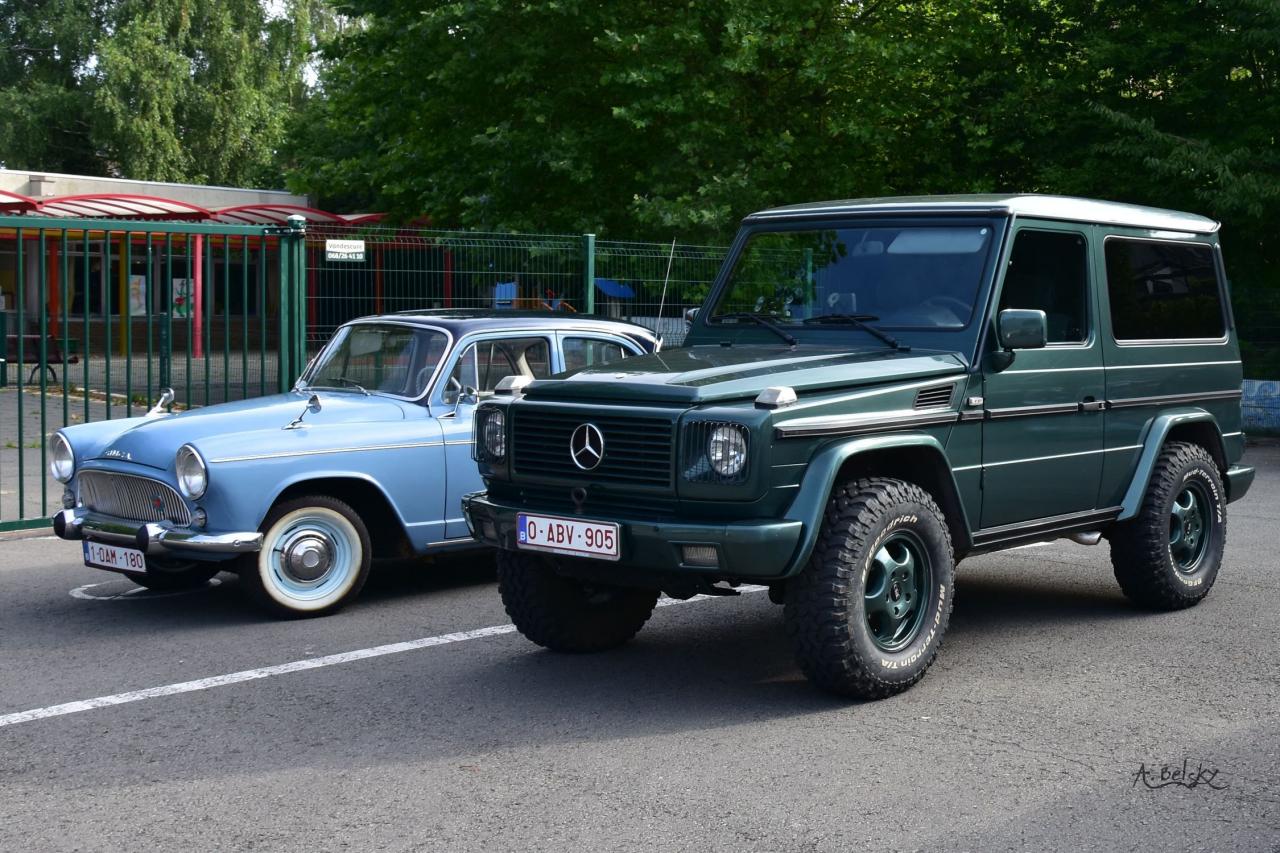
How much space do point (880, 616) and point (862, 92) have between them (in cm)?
1741

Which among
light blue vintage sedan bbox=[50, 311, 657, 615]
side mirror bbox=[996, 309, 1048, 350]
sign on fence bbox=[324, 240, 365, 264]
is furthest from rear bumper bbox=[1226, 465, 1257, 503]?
sign on fence bbox=[324, 240, 365, 264]

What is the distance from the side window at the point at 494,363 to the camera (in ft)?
27.2

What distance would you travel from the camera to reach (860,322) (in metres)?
6.64

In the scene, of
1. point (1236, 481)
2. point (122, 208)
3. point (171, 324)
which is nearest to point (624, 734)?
point (1236, 481)

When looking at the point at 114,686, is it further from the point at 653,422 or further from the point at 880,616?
the point at 880,616

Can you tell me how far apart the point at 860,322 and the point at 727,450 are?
152 centimetres

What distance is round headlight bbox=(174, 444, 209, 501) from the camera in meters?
7.18

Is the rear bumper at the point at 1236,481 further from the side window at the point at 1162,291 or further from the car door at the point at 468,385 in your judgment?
the car door at the point at 468,385

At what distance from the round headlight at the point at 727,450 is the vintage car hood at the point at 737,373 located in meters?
0.17

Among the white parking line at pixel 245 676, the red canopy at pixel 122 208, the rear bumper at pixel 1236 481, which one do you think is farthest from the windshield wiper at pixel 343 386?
the red canopy at pixel 122 208

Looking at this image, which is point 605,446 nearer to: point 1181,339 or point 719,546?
point 719,546

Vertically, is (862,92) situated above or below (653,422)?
above

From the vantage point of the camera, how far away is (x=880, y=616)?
5.82 m

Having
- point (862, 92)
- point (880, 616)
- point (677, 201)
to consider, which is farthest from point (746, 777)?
point (862, 92)
